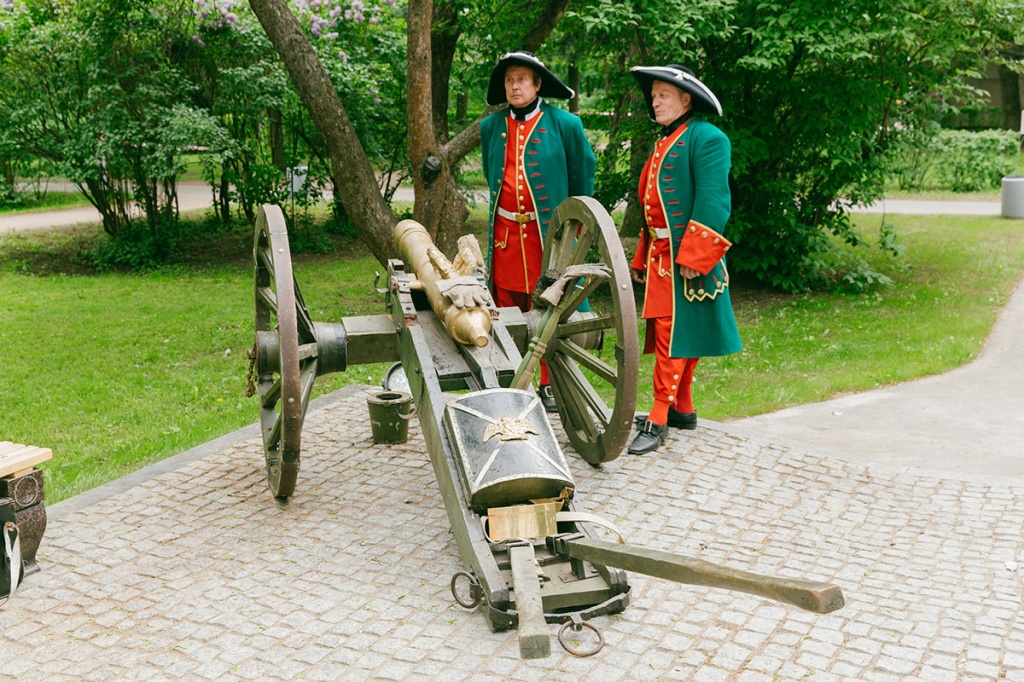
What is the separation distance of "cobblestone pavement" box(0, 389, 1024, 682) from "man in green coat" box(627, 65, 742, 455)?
0.55 metres

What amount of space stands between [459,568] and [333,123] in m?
5.13

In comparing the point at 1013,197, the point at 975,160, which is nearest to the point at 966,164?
the point at 975,160

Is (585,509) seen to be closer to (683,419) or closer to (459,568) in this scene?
(459,568)

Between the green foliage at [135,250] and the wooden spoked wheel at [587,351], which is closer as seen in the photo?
the wooden spoked wheel at [587,351]

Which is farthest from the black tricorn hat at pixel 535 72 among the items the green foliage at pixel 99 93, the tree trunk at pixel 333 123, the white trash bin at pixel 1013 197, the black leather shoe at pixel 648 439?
the white trash bin at pixel 1013 197

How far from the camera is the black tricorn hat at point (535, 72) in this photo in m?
5.44

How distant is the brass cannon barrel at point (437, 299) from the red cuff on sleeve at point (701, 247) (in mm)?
1311

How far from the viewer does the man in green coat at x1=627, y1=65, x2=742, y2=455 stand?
17.0 feet

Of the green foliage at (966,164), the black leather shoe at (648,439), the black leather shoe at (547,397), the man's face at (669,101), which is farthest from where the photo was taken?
the green foliage at (966,164)

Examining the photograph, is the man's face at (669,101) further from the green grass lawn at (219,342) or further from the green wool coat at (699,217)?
the green grass lawn at (219,342)

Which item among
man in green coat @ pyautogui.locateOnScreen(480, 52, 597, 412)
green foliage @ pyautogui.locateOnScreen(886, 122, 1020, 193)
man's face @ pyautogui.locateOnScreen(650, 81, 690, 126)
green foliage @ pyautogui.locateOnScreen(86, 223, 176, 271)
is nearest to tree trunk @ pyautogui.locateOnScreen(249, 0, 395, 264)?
man in green coat @ pyautogui.locateOnScreen(480, 52, 597, 412)

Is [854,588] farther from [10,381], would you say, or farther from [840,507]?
[10,381]

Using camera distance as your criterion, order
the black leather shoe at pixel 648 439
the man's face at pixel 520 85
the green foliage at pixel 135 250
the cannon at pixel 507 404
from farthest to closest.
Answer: the green foliage at pixel 135 250 < the man's face at pixel 520 85 < the black leather shoe at pixel 648 439 < the cannon at pixel 507 404

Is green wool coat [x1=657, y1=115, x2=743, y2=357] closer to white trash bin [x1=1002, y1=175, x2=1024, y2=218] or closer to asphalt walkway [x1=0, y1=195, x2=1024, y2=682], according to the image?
asphalt walkway [x1=0, y1=195, x2=1024, y2=682]
